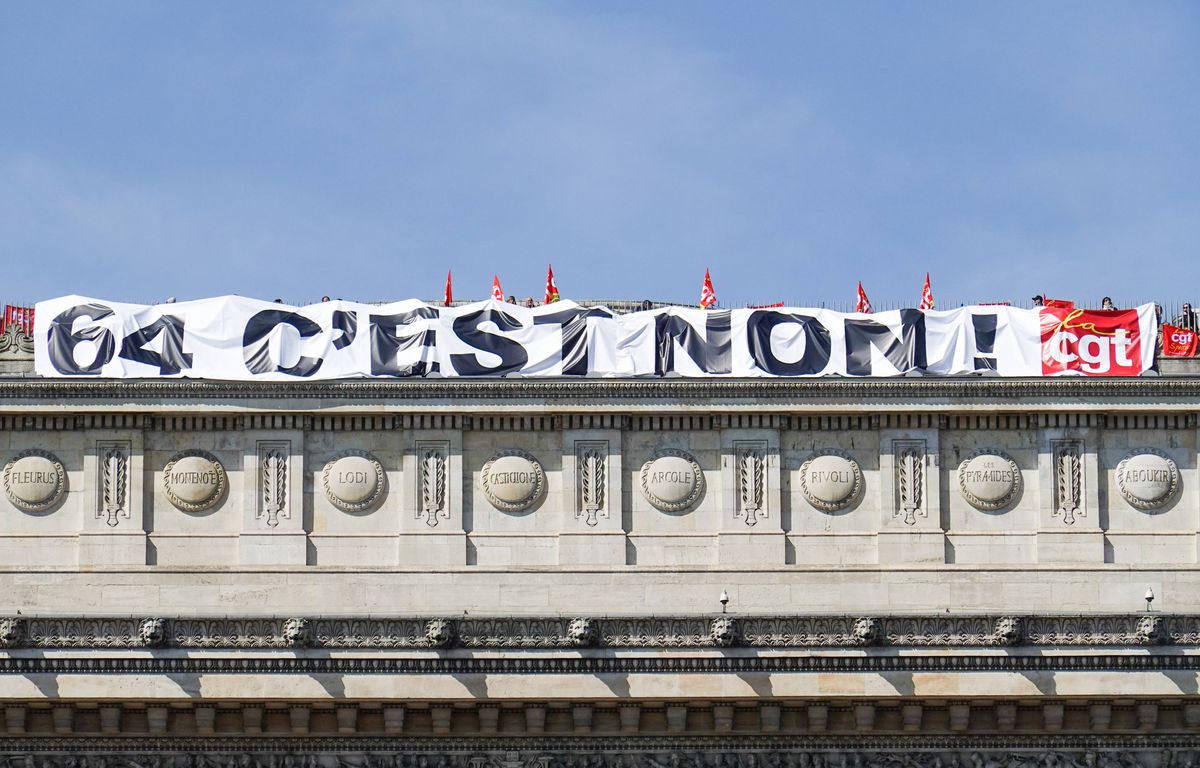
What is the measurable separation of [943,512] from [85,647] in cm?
1610

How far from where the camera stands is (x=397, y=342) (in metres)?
63.7

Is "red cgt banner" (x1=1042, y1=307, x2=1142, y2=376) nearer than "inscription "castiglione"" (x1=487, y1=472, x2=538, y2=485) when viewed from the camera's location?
No

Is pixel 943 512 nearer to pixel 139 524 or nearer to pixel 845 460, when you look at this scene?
pixel 845 460

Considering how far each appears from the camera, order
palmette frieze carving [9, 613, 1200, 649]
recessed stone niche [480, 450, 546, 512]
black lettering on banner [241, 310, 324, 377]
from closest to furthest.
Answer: palmette frieze carving [9, 613, 1200, 649], recessed stone niche [480, 450, 546, 512], black lettering on banner [241, 310, 324, 377]

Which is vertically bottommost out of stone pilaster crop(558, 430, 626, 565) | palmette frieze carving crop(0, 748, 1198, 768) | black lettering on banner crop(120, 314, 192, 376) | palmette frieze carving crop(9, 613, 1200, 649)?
palmette frieze carving crop(0, 748, 1198, 768)

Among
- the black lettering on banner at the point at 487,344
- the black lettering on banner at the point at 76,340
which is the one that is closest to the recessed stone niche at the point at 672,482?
the black lettering on banner at the point at 487,344

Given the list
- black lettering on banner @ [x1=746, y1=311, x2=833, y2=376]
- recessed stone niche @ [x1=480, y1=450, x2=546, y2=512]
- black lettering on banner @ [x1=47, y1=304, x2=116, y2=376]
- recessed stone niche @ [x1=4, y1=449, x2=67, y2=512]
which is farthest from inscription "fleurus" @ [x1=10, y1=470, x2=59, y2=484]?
black lettering on banner @ [x1=746, y1=311, x2=833, y2=376]

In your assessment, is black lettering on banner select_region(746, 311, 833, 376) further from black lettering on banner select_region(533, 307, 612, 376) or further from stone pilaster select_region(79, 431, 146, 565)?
stone pilaster select_region(79, 431, 146, 565)

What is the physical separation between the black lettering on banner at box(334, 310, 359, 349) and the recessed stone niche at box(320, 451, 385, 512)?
2.27m

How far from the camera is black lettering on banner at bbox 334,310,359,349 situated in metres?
63.7

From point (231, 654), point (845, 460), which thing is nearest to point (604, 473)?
point (845, 460)

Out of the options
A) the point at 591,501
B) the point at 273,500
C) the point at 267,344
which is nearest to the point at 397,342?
the point at 267,344

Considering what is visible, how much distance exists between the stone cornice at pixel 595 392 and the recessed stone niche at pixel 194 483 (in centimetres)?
117

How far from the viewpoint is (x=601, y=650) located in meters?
59.0
